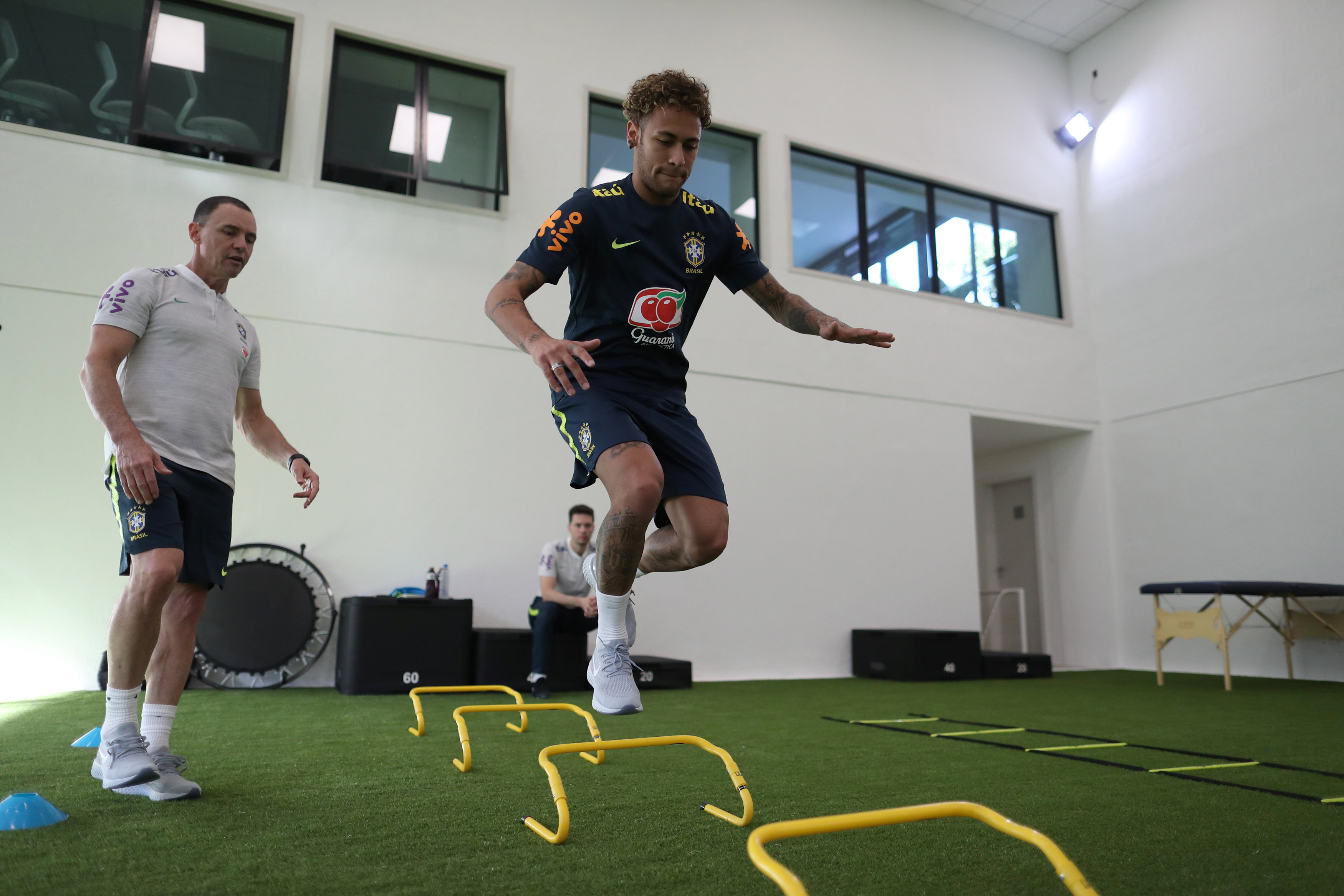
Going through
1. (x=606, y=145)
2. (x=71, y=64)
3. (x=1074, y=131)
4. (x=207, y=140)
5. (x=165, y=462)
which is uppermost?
(x=1074, y=131)

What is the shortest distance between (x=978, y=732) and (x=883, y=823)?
2.45m

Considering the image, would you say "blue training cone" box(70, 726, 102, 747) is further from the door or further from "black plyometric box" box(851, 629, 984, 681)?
the door

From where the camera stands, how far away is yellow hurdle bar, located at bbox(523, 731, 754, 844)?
173 centimetres

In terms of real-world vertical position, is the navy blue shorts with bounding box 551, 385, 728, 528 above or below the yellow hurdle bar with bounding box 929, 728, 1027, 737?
above

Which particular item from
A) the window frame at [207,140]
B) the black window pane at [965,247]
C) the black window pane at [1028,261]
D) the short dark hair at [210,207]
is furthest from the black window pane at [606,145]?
the short dark hair at [210,207]

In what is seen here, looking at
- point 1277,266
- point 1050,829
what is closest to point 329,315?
point 1050,829

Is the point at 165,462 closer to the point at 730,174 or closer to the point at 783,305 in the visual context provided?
the point at 783,305

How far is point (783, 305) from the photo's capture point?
2.31m

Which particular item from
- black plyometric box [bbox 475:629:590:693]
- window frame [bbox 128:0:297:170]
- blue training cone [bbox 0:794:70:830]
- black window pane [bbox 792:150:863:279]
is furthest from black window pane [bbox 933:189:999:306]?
blue training cone [bbox 0:794:70:830]

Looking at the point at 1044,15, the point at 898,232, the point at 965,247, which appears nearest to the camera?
the point at 898,232

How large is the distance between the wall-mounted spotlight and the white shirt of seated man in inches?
262

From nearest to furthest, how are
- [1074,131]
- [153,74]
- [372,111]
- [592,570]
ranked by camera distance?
[592,570] < [153,74] < [372,111] < [1074,131]

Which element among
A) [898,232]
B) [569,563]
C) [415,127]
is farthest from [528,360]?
[898,232]

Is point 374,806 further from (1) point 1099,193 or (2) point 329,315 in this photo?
(1) point 1099,193
